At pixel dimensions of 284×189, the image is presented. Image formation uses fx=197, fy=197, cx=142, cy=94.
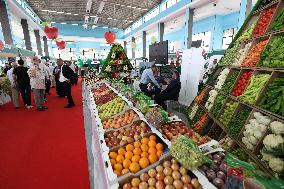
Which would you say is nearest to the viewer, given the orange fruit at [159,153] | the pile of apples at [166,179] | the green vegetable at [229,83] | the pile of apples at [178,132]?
the pile of apples at [166,179]

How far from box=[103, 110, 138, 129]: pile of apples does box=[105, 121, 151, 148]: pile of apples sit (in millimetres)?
168

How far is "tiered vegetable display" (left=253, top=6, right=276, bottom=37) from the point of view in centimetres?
334

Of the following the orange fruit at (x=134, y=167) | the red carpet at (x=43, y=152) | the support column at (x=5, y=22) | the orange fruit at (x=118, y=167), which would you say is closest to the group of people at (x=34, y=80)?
the red carpet at (x=43, y=152)

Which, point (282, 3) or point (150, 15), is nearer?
point (282, 3)

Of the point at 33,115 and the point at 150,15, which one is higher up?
the point at 150,15

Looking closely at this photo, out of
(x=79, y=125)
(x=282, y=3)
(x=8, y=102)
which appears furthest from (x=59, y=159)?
(x=8, y=102)

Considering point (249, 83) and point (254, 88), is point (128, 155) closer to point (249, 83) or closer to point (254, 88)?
point (254, 88)

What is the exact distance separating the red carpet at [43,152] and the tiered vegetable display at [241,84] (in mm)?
2953

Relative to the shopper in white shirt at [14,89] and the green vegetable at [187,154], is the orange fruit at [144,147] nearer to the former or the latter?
the green vegetable at [187,154]

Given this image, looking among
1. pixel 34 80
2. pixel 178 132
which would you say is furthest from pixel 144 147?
pixel 34 80

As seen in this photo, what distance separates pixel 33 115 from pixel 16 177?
13.5ft

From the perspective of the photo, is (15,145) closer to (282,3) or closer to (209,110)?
(209,110)

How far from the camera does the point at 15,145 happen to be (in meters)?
4.34

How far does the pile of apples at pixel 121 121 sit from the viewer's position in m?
3.08
